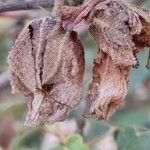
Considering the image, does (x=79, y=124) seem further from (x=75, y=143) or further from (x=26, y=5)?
(x=26, y=5)

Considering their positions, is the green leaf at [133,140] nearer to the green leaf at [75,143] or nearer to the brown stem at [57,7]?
the green leaf at [75,143]

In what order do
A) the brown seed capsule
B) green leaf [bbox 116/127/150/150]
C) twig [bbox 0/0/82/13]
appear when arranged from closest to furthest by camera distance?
1. the brown seed capsule
2. twig [bbox 0/0/82/13]
3. green leaf [bbox 116/127/150/150]

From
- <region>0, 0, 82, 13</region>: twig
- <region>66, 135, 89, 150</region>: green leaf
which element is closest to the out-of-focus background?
<region>66, 135, 89, 150</region>: green leaf

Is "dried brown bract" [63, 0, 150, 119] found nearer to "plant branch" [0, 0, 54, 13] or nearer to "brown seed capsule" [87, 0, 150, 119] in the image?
"brown seed capsule" [87, 0, 150, 119]

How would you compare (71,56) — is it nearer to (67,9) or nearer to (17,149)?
(67,9)

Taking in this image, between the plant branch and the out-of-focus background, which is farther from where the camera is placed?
the out-of-focus background

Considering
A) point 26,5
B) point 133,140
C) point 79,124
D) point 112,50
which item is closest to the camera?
point 112,50

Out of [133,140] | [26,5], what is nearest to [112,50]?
[26,5]

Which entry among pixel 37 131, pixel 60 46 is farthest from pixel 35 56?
pixel 37 131
